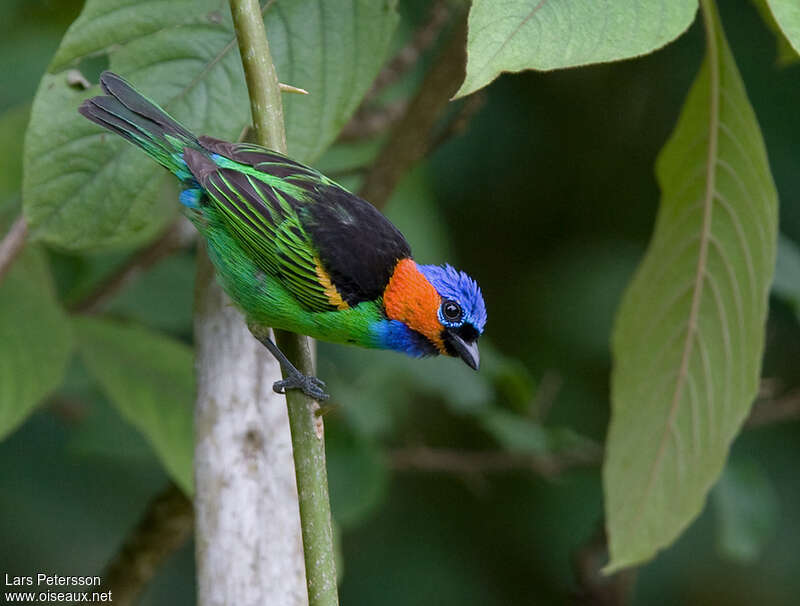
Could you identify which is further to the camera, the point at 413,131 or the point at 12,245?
the point at 413,131

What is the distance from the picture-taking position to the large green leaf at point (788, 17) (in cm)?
155

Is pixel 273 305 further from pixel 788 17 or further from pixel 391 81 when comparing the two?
pixel 391 81

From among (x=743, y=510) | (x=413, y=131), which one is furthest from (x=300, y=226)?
(x=743, y=510)

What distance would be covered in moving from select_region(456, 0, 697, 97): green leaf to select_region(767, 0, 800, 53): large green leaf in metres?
0.14

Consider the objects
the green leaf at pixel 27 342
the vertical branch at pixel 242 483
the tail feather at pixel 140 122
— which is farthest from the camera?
the green leaf at pixel 27 342

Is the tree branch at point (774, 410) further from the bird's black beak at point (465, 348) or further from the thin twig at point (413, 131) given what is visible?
the bird's black beak at point (465, 348)

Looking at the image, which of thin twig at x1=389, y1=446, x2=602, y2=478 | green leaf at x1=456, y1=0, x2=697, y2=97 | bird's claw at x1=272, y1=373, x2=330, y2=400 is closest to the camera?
green leaf at x1=456, y1=0, x2=697, y2=97

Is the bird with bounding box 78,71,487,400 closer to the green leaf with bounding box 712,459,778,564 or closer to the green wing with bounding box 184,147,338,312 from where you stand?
the green wing with bounding box 184,147,338,312

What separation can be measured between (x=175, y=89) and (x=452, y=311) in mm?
737

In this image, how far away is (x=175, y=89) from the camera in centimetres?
206

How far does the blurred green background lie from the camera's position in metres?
3.37

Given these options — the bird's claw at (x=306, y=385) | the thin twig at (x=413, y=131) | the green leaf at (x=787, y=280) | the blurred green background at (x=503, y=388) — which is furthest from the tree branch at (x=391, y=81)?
the bird's claw at (x=306, y=385)

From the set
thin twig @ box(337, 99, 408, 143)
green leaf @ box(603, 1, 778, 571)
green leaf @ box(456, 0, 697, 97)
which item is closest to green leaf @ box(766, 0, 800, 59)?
green leaf @ box(456, 0, 697, 97)

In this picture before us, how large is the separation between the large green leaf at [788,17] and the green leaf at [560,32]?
0.14m
